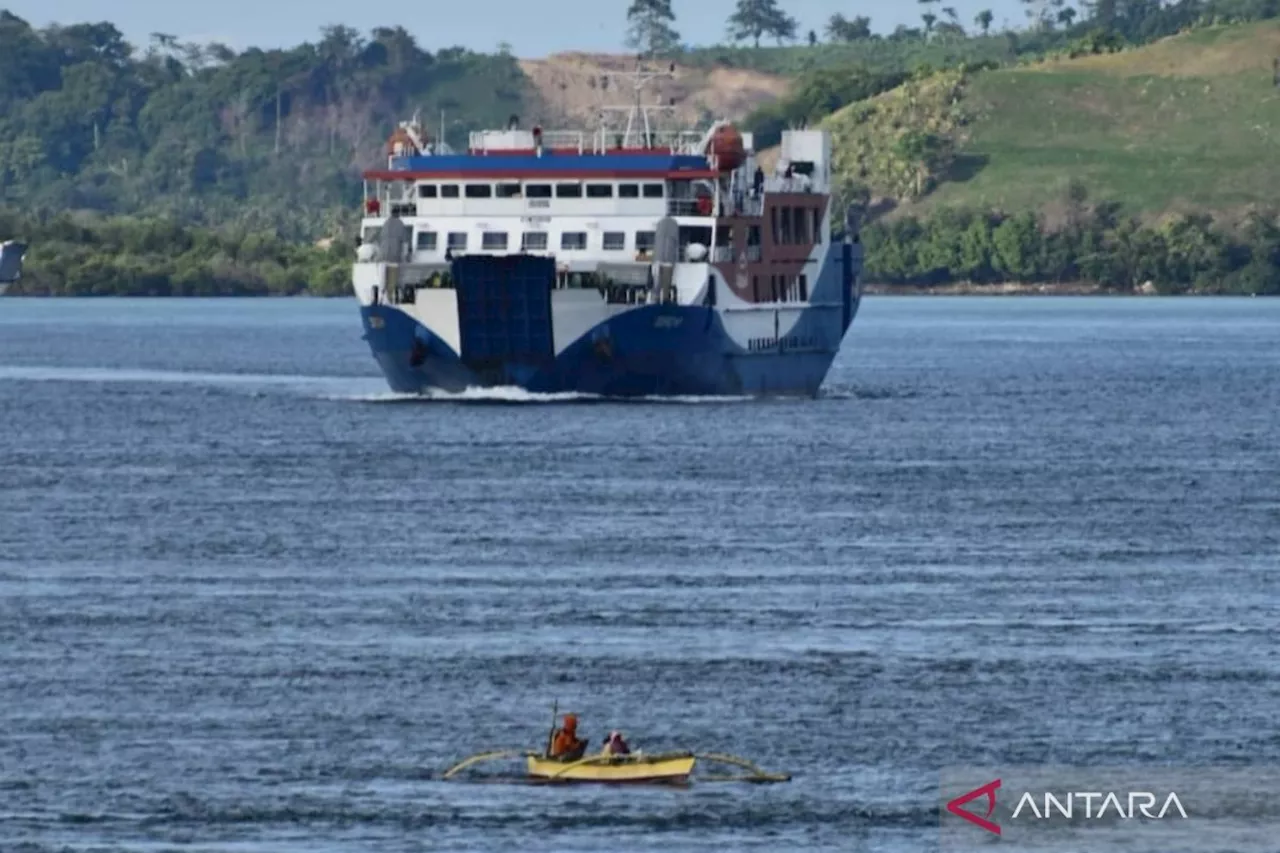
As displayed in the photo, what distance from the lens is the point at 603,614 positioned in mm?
59719

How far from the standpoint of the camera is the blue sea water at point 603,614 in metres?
43.7

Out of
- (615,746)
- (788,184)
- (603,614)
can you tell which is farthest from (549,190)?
(615,746)

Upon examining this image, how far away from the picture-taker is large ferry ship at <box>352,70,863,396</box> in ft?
334

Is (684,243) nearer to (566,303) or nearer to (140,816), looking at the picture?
(566,303)

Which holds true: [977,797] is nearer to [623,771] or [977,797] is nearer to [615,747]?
[623,771]

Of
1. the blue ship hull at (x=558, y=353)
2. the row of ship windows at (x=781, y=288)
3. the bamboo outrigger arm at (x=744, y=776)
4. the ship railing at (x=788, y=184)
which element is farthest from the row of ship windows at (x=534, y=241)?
the bamboo outrigger arm at (x=744, y=776)

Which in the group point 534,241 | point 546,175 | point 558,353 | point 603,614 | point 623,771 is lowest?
point 603,614

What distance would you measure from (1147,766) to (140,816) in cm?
1265

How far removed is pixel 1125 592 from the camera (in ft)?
207

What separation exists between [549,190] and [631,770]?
6351cm

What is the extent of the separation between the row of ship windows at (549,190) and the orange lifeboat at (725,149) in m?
2.83

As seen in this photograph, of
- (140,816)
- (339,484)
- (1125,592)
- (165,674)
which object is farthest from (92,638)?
(339,484)

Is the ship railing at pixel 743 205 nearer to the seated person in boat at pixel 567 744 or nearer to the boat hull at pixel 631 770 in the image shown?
the seated person in boat at pixel 567 744

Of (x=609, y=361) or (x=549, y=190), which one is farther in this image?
(x=549, y=190)
